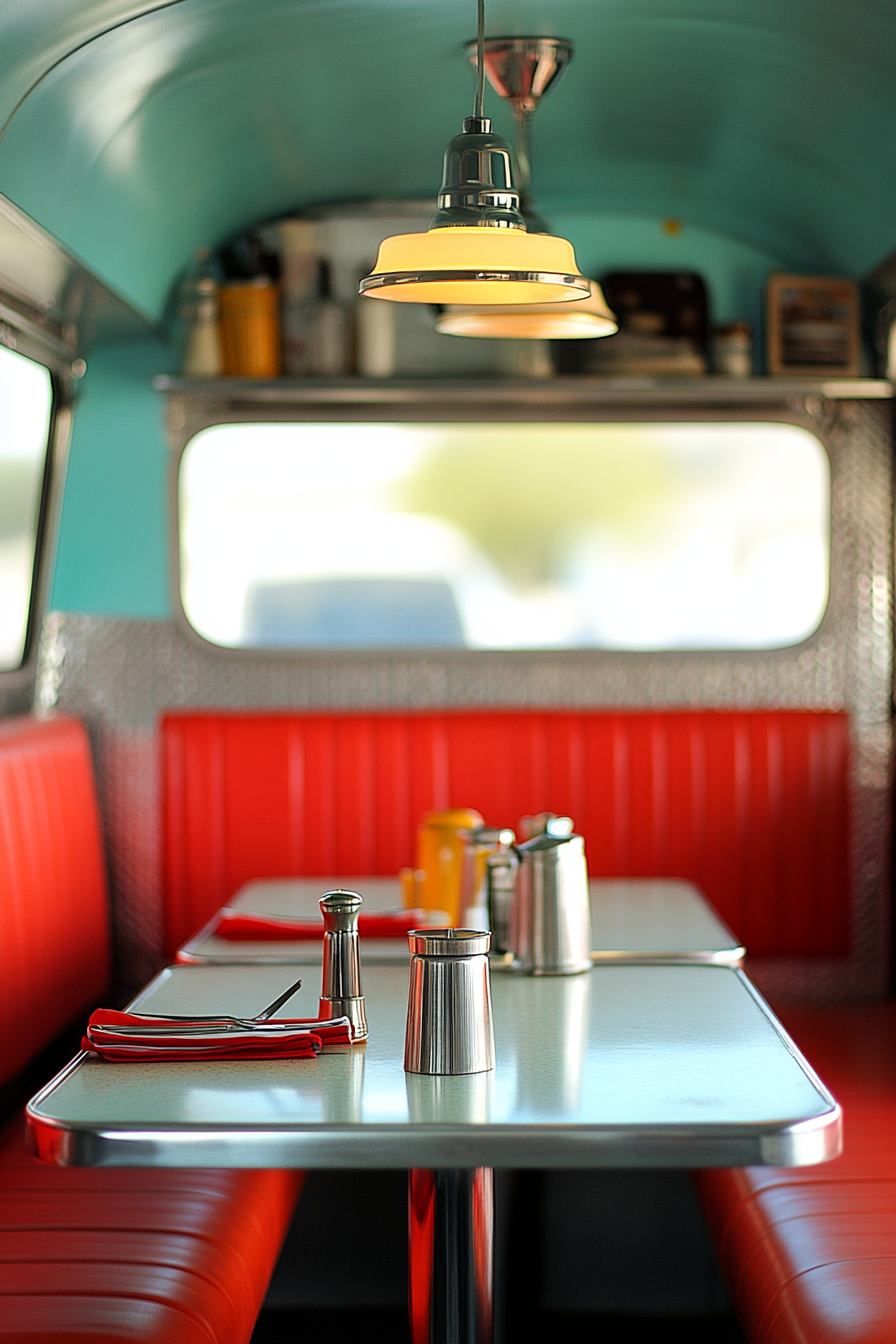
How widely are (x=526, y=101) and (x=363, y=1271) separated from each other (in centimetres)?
271

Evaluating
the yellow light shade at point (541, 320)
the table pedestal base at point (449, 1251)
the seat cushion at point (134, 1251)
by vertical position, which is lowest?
the seat cushion at point (134, 1251)

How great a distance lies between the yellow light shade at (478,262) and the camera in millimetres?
2049

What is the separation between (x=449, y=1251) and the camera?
1.98 meters

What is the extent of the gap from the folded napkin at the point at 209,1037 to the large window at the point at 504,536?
2.17 m

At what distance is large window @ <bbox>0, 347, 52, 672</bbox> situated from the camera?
356 centimetres

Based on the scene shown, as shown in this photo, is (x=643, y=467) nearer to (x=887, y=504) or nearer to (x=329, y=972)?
(x=887, y=504)

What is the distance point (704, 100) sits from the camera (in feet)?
10.9

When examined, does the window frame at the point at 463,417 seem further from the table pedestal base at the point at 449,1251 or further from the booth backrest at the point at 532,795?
the table pedestal base at the point at 449,1251

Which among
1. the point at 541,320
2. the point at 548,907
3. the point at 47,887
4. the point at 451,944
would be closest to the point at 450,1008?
the point at 451,944

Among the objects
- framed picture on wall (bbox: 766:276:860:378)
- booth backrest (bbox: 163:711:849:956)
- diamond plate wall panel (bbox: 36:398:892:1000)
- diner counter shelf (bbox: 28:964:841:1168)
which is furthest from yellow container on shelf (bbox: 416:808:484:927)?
framed picture on wall (bbox: 766:276:860:378)

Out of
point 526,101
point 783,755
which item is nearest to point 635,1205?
point 783,755

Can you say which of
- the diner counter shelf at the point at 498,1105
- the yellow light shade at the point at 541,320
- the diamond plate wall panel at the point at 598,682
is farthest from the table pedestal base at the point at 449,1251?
the diamond plate wall panel at the point at 598,682

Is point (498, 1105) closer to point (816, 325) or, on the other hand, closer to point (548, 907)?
point (548, 907)

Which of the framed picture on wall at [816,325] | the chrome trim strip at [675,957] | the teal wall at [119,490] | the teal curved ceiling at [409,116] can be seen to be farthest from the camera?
the teal wall at [119,490]
